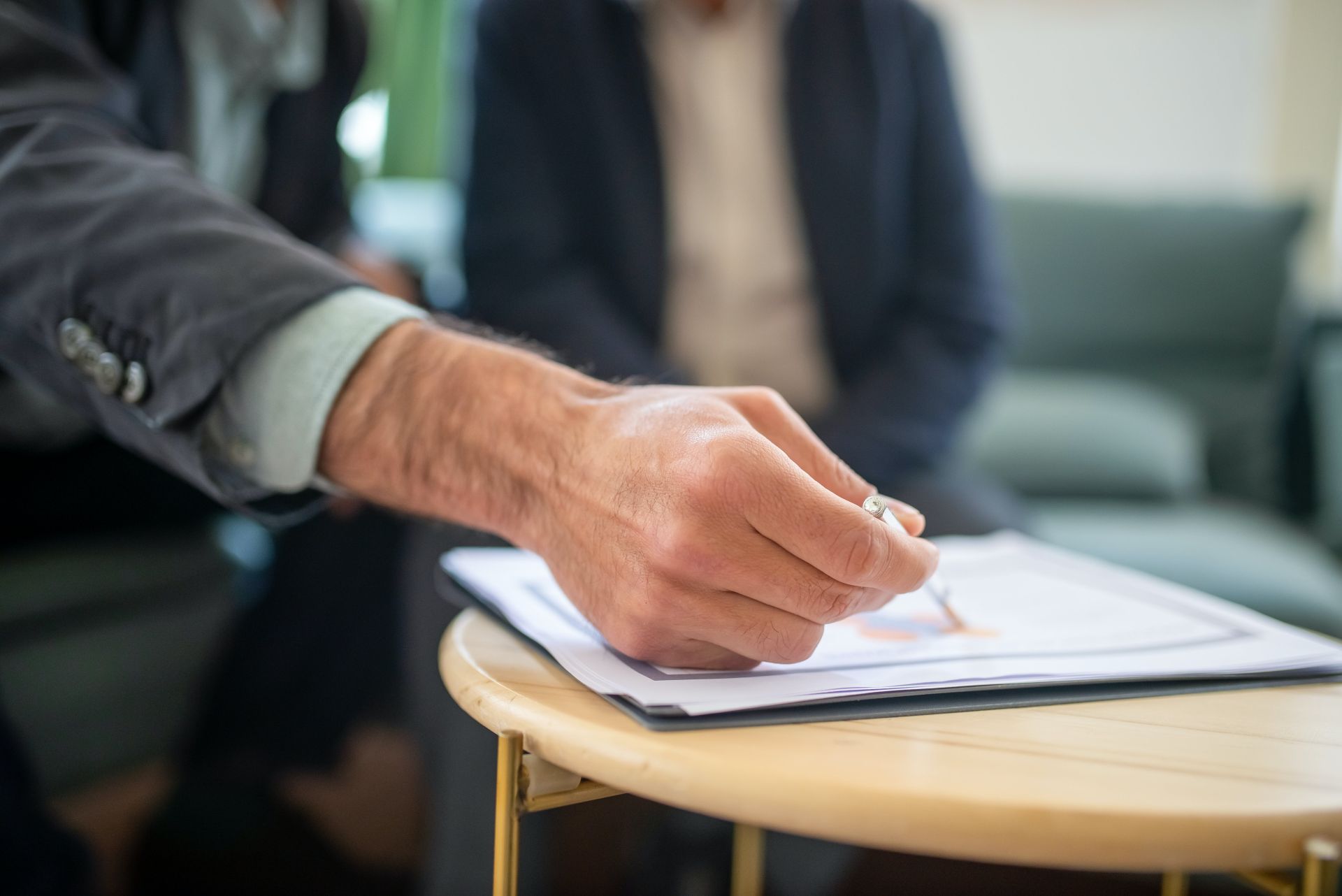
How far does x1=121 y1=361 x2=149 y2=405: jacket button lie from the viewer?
523 millimetres

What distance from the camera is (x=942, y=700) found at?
41cm

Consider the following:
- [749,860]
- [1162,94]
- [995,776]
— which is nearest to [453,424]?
[995,776]

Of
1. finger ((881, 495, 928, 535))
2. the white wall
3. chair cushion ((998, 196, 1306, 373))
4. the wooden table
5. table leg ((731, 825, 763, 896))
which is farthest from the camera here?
the white wall

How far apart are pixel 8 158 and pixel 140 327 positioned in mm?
169

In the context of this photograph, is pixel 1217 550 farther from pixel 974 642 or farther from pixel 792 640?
pixel 792 640

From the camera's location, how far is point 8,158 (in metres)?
0.58

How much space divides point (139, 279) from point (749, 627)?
15.0 inches

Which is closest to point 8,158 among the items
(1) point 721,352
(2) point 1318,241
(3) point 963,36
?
(1) point 721,352

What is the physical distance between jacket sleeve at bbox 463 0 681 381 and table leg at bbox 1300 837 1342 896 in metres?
0.82

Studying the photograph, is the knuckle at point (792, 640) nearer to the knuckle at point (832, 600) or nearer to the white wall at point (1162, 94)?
the knuckle at point (832, 600)

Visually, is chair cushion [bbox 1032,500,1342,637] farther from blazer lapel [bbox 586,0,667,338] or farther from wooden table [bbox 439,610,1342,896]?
wooden table [bbox 439,610,1342,896]

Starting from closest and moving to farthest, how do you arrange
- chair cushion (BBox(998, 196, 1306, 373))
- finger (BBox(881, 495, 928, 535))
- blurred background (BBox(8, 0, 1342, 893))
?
1. finger (BBox(881, 495, 928, 535))
2. blurred background (BBox(8, 0, 1342, 893))
3. chair cushion (BBox(998, 196, 1306, 373))

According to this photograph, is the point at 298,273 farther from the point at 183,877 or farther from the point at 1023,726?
the point at 183,877

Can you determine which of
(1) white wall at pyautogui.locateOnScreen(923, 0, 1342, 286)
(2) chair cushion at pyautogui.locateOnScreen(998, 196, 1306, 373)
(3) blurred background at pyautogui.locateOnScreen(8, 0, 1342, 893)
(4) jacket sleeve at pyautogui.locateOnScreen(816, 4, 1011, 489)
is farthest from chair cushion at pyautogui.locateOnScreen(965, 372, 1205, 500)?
(1) white wall at pyautogui.locateOnScreen(923, 0, 1342, 286)
